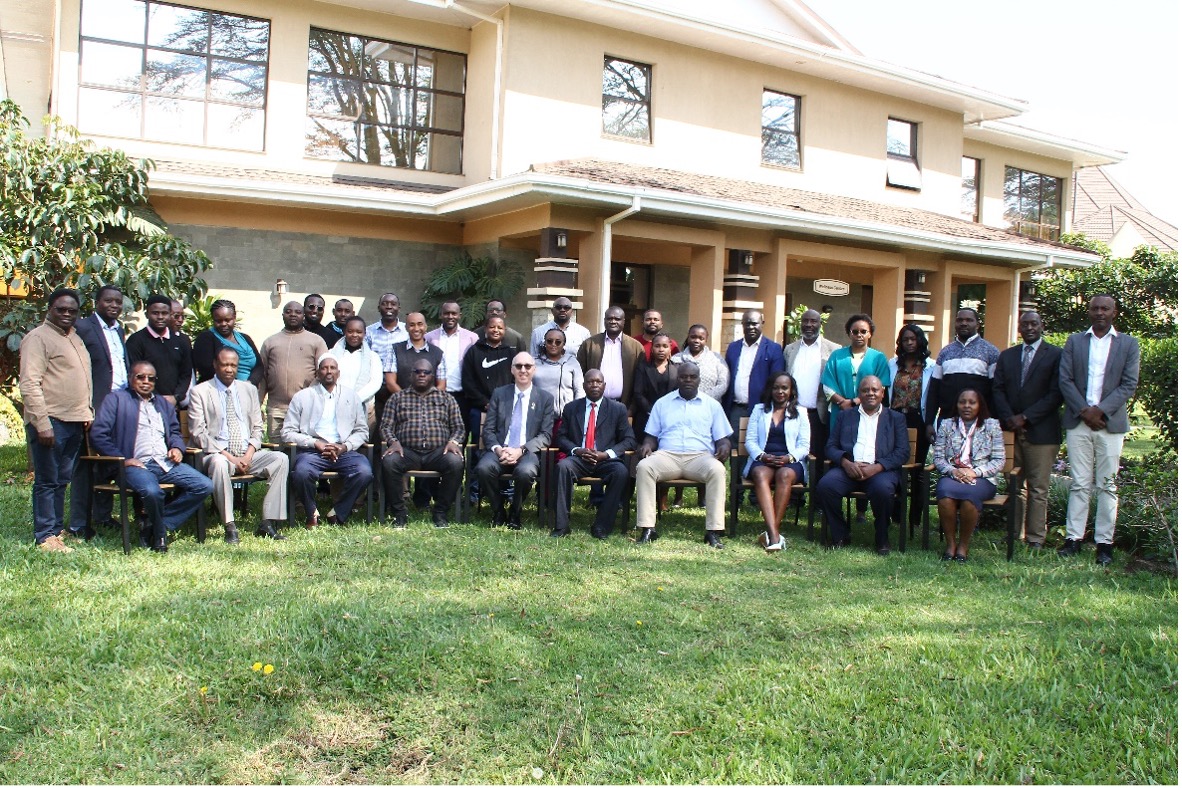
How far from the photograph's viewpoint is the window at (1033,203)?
22.0 metres

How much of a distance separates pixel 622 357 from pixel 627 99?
7.01 meters

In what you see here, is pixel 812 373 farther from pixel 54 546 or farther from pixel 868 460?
pixel 54 546

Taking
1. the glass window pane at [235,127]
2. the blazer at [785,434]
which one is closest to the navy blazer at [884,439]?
the blazer at [785,434]

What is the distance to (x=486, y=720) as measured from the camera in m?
4.77

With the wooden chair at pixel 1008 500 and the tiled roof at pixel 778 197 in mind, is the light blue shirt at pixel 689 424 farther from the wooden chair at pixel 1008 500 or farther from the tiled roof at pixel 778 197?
the tiled roof at pixel 778 197

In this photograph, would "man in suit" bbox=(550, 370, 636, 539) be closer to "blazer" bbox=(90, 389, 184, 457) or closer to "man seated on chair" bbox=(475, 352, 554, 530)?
"man seated on chair" bbox=(475, 352, 554, 530)

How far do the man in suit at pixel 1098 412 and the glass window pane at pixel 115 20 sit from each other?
38.1ft

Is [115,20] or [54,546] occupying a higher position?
[115,20]

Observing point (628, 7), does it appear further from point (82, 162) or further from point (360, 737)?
point (360, 737)

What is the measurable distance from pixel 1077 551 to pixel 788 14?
11.8 metres

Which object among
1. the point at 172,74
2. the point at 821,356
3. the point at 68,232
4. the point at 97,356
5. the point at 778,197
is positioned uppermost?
the point at 172,74

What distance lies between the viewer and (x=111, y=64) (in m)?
13.1

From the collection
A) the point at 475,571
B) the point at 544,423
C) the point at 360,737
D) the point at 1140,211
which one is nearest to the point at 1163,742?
the point at 360,737

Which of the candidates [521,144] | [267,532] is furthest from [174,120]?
[267,532]
